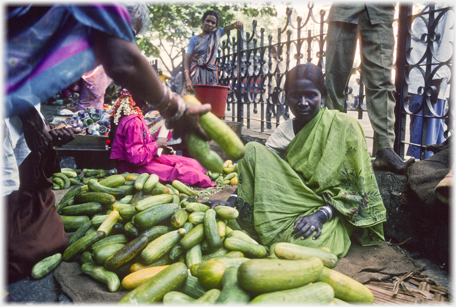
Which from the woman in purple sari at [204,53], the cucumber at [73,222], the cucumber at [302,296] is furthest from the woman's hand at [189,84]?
the cucumber at [302,296]

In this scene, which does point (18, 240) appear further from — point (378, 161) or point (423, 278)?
point (378, 161)

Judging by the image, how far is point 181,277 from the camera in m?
2.26

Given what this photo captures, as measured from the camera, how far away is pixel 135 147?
16.0ft

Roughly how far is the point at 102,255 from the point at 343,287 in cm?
193

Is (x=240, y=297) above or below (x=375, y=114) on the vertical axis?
below

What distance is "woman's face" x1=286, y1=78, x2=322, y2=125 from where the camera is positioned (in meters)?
3.28

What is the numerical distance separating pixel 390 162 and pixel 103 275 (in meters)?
3.26

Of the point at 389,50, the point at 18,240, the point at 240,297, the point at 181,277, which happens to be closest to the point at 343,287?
the point at 240,297

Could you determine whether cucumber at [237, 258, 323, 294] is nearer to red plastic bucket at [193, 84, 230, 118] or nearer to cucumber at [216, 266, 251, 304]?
cucumber at [216, 266, 251, 304]

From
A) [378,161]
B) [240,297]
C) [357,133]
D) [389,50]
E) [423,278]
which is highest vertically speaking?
[389,50]

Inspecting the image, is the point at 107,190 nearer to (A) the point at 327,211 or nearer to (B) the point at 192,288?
(B) the point at 192,288

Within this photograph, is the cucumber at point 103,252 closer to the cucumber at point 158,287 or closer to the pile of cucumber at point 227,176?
the cucumber at point 158,287

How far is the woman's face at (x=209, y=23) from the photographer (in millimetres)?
7402

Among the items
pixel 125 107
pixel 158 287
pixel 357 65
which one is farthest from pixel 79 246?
pixel 357 65
